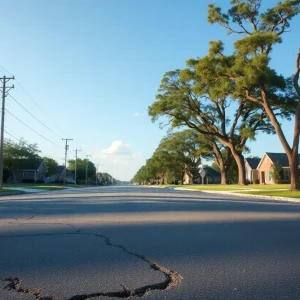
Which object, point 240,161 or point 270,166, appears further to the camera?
point 270,166

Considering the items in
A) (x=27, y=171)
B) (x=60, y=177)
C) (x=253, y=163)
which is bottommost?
(x=60, y=177)

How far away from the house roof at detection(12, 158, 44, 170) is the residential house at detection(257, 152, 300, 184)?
155 ft

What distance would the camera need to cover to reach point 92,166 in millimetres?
152500

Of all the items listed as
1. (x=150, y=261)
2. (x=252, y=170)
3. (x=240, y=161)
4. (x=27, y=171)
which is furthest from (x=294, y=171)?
(x=27, y=171)

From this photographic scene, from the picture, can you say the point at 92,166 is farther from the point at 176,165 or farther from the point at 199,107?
the point at 199,107

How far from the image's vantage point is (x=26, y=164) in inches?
3359

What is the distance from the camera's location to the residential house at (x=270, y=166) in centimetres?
7294

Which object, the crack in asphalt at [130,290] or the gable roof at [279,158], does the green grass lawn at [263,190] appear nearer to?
the crack in asphalt at [130,290]

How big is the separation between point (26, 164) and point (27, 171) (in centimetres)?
787

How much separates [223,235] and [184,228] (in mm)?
1551

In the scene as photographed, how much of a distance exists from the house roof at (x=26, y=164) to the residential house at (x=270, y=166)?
47354mm

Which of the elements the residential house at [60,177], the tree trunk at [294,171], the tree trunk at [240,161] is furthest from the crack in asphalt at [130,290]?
the residential house at [60,177]

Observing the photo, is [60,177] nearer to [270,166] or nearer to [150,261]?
[270,166]

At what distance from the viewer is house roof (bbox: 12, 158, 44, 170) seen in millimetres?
79238
